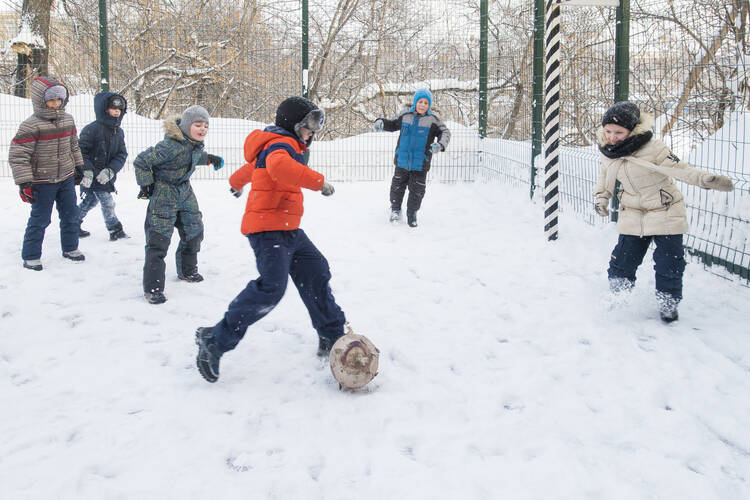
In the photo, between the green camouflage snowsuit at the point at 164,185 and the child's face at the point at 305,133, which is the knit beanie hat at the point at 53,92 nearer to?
the green camouflage snowsuit at the point at 164,185

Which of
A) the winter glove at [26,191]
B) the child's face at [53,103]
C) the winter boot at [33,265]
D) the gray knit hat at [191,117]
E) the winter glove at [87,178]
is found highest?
the child's face at [53,103]

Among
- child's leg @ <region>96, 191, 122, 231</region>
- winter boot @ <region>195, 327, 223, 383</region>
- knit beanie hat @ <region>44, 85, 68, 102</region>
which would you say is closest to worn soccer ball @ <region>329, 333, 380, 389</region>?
winter boot @ <region>195, 327, 223, 383</region>

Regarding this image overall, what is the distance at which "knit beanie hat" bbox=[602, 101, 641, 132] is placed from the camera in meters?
4.36

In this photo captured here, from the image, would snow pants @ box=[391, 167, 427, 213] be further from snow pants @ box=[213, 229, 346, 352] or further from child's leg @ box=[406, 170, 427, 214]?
snow pants @ box=[213, 229, 346, 352]

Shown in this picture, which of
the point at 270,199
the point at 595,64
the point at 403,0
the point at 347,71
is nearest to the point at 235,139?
the point at 347,71

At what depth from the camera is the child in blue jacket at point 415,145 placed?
7.93 metres

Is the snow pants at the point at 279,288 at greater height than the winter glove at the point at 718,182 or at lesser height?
lesser

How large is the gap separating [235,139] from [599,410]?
848 centimetres

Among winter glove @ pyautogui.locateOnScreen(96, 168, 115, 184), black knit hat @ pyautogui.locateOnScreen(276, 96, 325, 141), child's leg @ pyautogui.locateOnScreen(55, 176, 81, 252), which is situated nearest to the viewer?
black knit hat @ pyautogui.locateOnScreen(276, 96, 325, 141)

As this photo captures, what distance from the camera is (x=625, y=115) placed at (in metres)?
4.35

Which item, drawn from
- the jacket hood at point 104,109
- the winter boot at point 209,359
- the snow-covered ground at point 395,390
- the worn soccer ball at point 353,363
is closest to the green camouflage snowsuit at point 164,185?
the snow-covered ground at point 395,390

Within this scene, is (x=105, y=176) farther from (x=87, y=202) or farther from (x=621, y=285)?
(x=621, y=285)

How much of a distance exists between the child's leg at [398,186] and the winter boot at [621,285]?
3744mm

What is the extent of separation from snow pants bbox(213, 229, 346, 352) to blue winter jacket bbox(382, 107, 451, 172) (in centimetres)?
427
